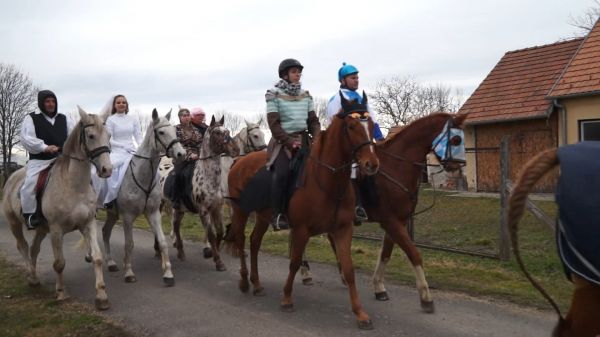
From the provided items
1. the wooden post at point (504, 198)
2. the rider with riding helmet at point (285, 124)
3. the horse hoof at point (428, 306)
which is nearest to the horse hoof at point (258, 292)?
the rider with riding helmet at point (285, 124)

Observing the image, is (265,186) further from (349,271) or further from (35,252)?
(35,252)

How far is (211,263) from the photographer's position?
9328mm

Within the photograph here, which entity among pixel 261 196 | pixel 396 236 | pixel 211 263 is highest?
pixel 261 196

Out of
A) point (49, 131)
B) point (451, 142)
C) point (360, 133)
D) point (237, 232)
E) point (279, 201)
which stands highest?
point (49, 131)

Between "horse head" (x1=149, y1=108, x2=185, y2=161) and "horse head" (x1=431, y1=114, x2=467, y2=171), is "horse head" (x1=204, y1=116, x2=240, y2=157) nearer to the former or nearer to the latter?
"horse head" (x1=149, y1=108, x2=185, y2=161)

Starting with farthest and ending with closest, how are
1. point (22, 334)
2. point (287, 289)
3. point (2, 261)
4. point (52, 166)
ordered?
point (2, 261) < point (52, 166) < point (287, 289) < point (22, 334)

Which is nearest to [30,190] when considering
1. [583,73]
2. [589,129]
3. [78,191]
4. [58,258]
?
[78,191]

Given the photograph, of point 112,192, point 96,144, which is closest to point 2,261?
point 112,192

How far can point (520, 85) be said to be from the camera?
1988 centimetres

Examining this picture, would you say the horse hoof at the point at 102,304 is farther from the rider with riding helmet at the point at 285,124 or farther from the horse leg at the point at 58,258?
the rider with riding helmet at the point at 285,124

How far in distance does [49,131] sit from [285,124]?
362cm

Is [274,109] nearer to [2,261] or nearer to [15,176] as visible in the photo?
[15,176]

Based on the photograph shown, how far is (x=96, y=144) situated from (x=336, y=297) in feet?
12.2

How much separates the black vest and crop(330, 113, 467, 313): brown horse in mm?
4666
